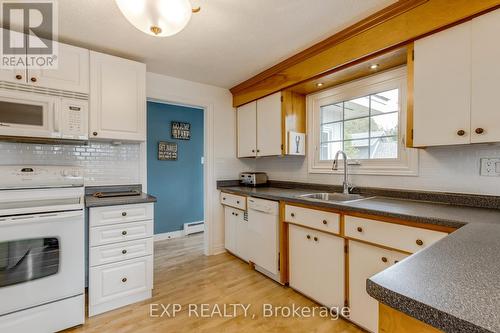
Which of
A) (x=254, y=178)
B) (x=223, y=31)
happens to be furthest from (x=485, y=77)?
(x=254, y=178)

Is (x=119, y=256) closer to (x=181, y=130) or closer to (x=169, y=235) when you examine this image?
(x=169, y=235)

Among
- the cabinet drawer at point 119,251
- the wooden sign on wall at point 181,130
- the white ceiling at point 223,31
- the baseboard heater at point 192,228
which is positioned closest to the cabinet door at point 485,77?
the white ceiling at point 223,31

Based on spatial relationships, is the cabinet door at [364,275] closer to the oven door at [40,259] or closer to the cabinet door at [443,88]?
the cabinet door at [443,88]

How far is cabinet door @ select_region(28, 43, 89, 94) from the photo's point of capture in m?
1.86

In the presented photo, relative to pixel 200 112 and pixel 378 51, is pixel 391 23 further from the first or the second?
pixel 200 112

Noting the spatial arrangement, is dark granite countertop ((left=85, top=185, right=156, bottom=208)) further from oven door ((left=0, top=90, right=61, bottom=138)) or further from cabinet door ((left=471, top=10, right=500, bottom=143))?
cabinet door ((left=471, top=10, right=500, bottom=143))

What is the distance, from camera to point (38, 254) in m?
1.58

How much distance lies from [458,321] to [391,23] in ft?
6.00

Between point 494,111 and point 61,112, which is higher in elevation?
point 61,112

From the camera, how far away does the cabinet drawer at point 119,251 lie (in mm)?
1836

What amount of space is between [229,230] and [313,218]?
4.67ft

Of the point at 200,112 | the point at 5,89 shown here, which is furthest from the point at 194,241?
the point at 5,89

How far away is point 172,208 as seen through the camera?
12.5 feet

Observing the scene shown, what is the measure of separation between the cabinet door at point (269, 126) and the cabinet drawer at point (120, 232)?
1461 mm
